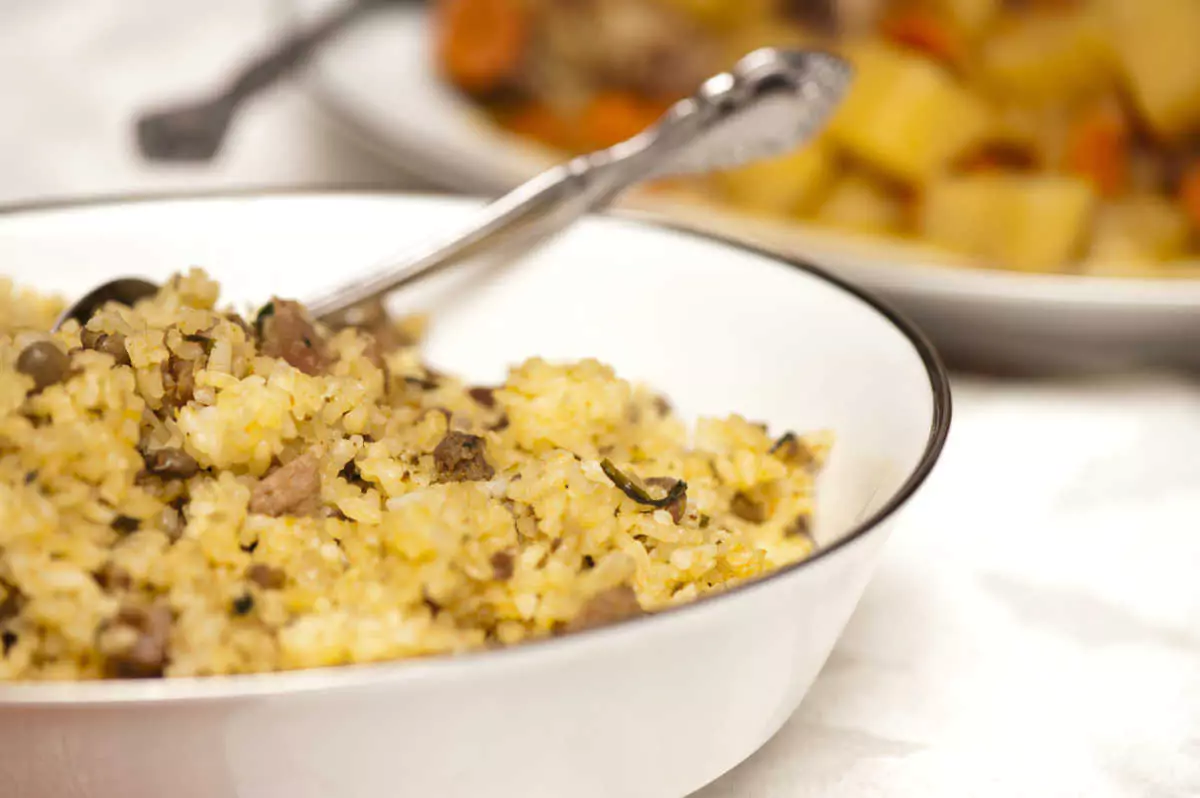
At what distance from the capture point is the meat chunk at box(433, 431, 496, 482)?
0.81 m

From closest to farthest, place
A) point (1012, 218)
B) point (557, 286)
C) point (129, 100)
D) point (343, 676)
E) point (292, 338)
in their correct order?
point (343, 676) < point (292, 338) < point (557, 286) < point (1012, 218) < point (129, 100)

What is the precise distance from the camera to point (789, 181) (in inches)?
62.8

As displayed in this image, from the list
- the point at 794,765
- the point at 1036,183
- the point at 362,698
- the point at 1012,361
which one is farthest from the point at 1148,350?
the point at 362,698

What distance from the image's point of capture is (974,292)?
1.34m

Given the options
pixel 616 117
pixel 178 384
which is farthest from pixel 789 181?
pixel 178 384

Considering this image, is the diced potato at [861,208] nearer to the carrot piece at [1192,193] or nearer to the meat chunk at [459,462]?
the carrot piece at [1192,193]

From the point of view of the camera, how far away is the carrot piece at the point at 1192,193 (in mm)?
1578

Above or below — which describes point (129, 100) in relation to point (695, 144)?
above

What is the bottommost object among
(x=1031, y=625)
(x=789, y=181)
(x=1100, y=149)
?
(x=1031, y=625)

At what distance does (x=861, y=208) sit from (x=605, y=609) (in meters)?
1.05

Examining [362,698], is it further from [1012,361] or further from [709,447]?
[1012,361]

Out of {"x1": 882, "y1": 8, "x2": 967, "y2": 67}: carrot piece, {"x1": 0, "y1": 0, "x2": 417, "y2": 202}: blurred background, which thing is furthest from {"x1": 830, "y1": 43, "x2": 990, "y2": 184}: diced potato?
{"x1": 0, "y1": 0, "x2": 417, "y2": 202}: blurred background

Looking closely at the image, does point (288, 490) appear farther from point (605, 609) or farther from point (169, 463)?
point (605, 609)

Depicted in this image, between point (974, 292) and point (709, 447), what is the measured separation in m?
0.53
